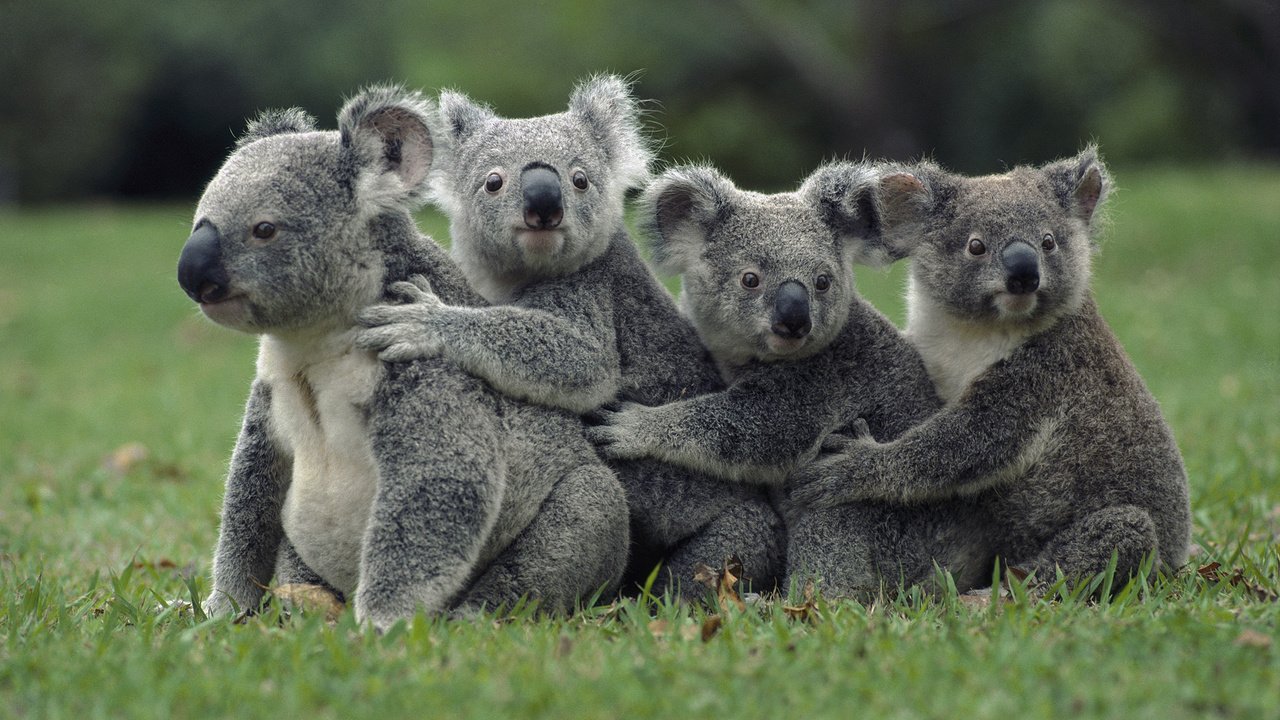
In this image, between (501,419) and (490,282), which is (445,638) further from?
(490,282)

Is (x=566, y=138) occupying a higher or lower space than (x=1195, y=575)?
higher

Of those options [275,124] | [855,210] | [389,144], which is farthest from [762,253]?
[275,124]

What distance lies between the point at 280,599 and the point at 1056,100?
31741 millimetres

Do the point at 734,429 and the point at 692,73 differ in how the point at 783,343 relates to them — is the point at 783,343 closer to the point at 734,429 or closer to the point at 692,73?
the point at 734,429

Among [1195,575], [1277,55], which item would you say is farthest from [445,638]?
[1277,55]

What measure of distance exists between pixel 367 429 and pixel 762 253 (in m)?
1.70

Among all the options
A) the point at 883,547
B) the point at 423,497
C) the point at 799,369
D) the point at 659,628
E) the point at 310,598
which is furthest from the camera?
the point at 799,369

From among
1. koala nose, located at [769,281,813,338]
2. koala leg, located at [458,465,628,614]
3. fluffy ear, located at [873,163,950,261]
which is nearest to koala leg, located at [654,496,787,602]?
koala leg, located at [458,465,628,614]

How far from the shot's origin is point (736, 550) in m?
4.89

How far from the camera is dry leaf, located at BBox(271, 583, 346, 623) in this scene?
4519 millimetres

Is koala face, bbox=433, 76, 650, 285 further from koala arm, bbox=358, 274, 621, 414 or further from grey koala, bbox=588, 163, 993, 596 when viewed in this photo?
grey koala, bbox=588, 163, 993, 596

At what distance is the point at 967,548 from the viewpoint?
502cm

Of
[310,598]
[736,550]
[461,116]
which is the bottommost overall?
[310,598]

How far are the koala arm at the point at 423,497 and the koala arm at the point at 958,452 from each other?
1.37 metres
